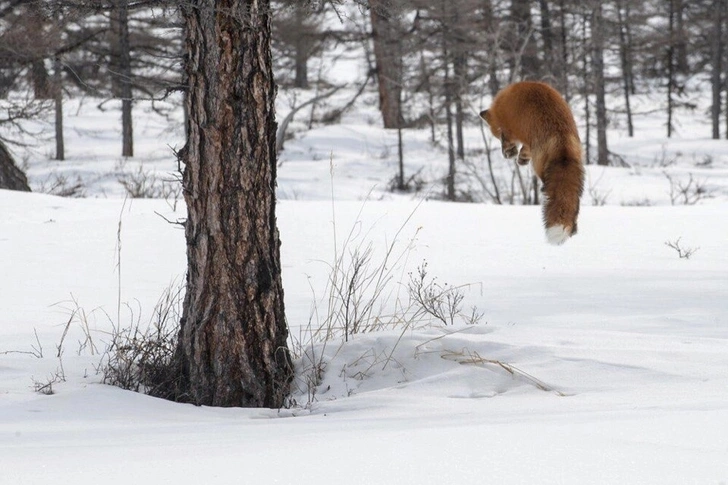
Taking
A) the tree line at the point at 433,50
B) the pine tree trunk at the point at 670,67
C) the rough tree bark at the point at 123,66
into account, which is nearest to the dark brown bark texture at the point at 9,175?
the tree line at the point at 433,50

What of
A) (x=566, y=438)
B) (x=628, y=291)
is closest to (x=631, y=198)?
(x=628, y=291)

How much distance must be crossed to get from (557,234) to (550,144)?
33 cm

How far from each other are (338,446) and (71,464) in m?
0.73

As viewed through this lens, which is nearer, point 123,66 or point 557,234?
point 557,234

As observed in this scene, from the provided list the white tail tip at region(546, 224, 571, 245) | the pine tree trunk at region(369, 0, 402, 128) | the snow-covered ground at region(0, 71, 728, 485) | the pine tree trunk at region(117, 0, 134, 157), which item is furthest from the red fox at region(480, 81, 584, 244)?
the pine tree trunk at region(117, 0, 134, 157)

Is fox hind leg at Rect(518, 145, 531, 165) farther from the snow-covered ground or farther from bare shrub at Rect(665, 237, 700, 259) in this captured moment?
bare shrub at Rect(665, 237, 700, 259)

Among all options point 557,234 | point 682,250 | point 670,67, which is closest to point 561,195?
point 557,234

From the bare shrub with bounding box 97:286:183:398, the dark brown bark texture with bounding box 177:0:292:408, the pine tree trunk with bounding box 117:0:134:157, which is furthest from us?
the pine tree trunk with bounding box 117:0:134:157

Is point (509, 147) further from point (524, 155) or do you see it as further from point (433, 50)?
point (433, 50)

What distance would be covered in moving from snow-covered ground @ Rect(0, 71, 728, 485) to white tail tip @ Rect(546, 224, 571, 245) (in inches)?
22.6

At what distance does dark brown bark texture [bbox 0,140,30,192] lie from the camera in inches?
494

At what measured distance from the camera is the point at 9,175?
12.6 meters

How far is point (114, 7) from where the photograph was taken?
3.64 meters

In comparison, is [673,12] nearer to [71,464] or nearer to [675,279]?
[675,279]
